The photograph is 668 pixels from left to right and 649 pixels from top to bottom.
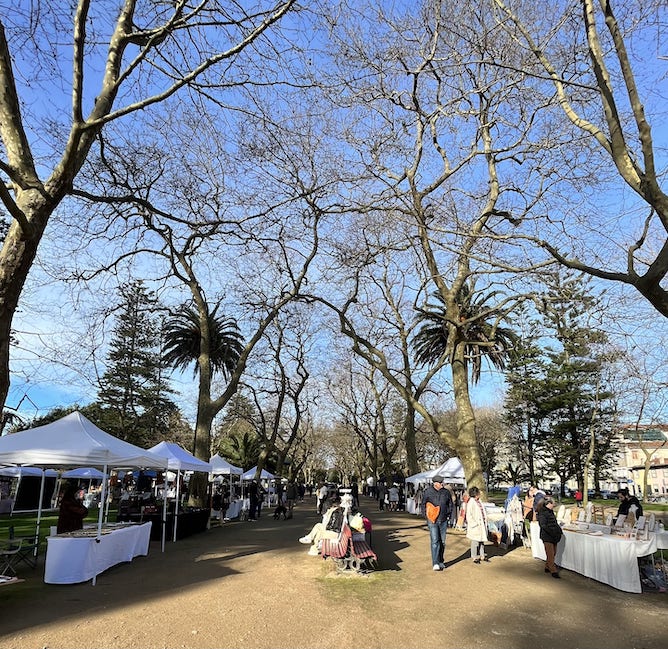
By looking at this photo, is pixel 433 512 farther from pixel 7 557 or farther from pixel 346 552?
pixel 7 557

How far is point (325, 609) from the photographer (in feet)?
21.9

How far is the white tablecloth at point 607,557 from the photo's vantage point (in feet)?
26.0

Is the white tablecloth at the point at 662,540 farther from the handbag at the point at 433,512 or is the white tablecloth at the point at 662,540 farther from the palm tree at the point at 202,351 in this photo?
the palm tree at the point at 202,351

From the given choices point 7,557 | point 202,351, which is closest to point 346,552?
point 7,557

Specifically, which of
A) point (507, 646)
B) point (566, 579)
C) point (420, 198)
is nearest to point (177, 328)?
point (420, 198)

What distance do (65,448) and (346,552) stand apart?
530cm

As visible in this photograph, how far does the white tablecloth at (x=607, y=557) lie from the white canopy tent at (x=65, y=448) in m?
8.46

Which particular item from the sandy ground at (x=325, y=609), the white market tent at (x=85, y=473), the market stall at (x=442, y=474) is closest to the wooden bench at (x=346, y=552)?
the sandy ground at (x=325, y=609)

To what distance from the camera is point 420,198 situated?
44.2 feet

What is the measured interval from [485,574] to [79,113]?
32.1 ft

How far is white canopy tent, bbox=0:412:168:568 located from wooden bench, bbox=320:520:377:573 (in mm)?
4036

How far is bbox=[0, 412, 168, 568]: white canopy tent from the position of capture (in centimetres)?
867

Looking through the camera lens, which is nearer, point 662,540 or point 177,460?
point 662,540

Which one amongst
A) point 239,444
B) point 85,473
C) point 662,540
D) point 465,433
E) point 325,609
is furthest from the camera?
point 239,444
